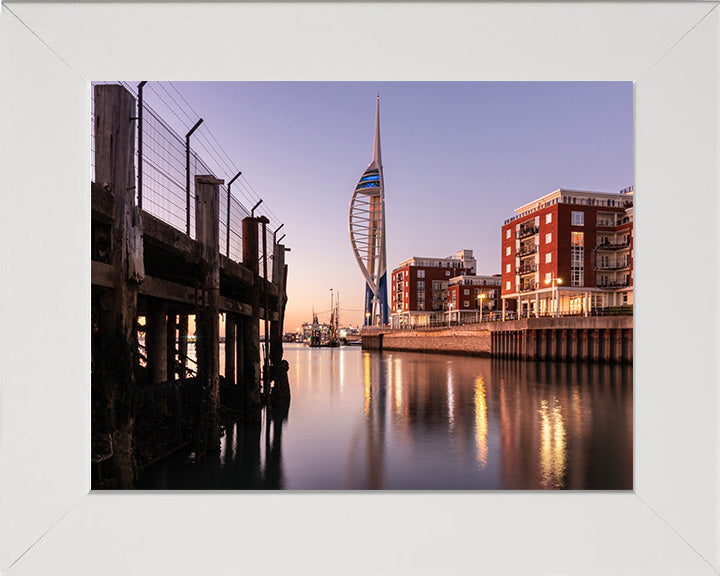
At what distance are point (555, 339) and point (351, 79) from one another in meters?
27.3

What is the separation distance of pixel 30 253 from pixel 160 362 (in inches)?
264

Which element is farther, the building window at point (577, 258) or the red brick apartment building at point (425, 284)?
the red brick apartment building at point (425, 284)

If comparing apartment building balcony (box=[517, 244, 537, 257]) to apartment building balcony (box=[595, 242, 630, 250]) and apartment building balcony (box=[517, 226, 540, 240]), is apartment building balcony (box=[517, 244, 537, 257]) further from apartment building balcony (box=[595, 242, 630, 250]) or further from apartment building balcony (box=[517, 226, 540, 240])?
apartment building balcony (box=[595, 242, 630, 250])

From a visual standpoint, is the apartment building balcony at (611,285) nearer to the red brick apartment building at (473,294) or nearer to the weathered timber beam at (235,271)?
the red brick apartment building at (473,294)

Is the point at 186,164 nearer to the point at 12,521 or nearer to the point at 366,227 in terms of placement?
the point at 12,521

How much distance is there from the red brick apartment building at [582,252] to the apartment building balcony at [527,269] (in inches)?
22.7

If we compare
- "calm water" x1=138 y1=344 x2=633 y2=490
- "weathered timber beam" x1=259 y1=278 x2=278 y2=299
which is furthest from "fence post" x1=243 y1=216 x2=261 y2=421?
"weathered timber beam" x1=259 y1=278 x2=278 y2=299

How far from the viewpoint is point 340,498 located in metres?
4.00

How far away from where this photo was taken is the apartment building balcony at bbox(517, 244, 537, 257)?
1521 inches

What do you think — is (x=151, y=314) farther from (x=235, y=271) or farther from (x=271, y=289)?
(x=271, y=289)

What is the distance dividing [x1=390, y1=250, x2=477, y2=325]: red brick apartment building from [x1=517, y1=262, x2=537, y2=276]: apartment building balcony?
31237 millimetres

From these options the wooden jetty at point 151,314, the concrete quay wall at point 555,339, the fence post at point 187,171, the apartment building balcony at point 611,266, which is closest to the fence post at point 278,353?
the wooden jetty at point 151,314

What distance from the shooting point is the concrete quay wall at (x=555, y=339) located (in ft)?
84.5

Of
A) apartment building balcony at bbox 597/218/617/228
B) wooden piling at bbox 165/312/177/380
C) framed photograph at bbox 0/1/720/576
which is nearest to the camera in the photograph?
framed photograph at bbox 0/1/720/576
